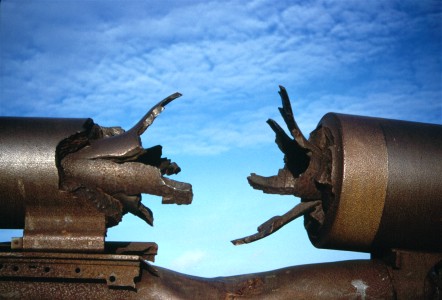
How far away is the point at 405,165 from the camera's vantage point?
3576mm

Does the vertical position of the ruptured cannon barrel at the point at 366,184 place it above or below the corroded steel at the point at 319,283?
above

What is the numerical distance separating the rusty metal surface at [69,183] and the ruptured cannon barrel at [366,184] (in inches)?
33.1

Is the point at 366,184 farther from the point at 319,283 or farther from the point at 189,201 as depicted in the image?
the point at 189,201

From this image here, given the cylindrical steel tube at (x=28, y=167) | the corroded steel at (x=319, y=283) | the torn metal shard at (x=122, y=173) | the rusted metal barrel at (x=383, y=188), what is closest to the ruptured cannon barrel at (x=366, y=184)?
the rusted metal barrel at (x=383, y=188)

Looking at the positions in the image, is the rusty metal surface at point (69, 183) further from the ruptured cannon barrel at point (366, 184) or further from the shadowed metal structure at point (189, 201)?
the ruptured cannon barrel at point (366, 184)

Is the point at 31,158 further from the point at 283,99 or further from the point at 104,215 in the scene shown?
the point at 283,99

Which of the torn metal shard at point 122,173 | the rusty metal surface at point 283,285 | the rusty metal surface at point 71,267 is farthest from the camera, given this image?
the rusty metal surface at point 283,285

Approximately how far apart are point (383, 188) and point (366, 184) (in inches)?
5.0

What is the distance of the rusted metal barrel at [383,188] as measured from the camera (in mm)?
3535

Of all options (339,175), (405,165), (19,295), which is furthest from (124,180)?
(405,165)

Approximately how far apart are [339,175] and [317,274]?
0.77 meters

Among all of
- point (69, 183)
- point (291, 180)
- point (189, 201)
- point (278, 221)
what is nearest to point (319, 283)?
point (278, 221)

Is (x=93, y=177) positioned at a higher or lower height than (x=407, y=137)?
lower

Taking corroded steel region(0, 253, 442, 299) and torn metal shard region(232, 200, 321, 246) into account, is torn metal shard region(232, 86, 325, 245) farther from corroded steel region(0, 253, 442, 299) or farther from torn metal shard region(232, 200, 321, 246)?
corroded steel region(0, 253, 442, 299)
